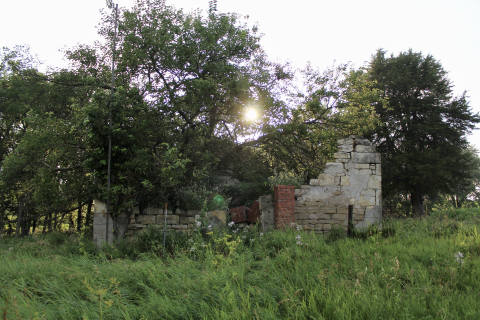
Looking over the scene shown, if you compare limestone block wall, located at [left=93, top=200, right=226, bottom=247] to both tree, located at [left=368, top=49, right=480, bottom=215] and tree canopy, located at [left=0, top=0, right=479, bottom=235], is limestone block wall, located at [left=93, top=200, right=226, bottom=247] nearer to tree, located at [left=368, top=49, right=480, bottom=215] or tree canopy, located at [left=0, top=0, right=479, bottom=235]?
tree canopy, located at [left=0, top=0, right=479, bottom=235]

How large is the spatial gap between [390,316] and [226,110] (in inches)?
382

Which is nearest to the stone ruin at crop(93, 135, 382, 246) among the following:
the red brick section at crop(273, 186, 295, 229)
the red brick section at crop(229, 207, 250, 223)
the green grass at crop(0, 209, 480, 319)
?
the red brick section at crop(273, 186, 295, 229)

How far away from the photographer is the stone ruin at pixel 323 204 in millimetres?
7688

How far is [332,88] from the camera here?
39.8 feet

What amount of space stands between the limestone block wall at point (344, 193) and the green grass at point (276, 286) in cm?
244

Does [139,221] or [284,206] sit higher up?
[284,206]

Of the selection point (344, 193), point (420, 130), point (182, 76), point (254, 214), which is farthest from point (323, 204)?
point (420, 130)

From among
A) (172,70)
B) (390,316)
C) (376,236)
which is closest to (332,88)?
(172,70)

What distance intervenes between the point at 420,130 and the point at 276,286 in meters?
17.6

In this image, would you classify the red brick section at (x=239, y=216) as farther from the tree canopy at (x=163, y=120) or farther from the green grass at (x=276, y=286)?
the green grass at (x=276, y=286)

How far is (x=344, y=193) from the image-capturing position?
813 centimetres

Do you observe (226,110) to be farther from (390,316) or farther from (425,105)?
(425,105)

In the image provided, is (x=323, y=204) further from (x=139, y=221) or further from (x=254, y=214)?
(x=139, y=221)

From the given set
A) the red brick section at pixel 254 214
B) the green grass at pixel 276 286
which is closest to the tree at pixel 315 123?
the red brick section at pixel 254 214
